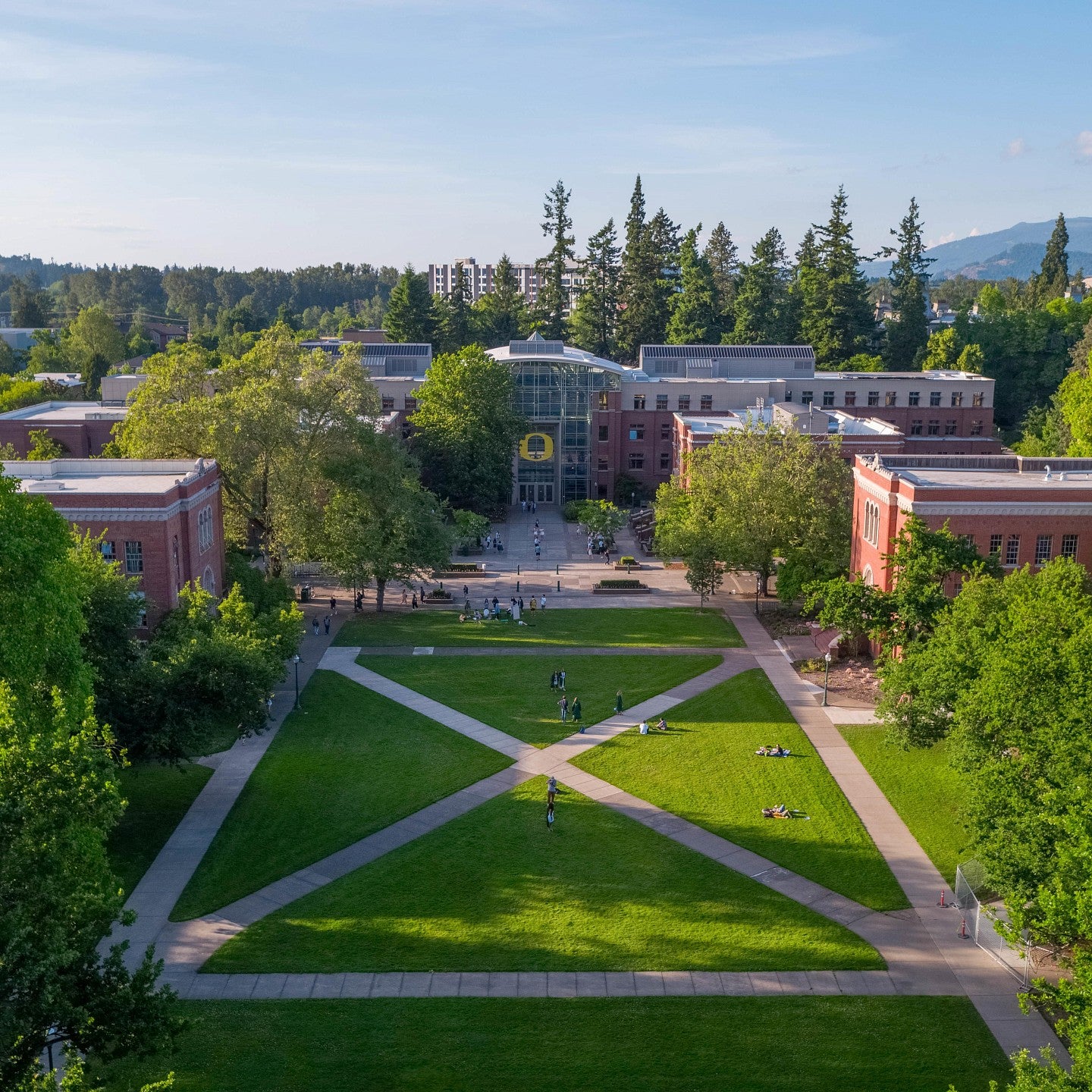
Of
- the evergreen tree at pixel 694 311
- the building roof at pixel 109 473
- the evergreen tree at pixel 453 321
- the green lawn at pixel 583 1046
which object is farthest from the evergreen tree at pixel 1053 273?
the green lawn at pixel 583 1046

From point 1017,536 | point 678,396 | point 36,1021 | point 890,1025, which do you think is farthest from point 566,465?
point 36,1021

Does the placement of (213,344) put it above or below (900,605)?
above

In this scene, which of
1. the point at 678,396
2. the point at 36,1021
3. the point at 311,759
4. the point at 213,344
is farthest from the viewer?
the point at 213,344

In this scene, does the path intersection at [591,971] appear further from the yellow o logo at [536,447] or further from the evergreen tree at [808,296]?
the evergreen tree at [808,296]

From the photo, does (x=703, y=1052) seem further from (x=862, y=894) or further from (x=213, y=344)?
(x=213, y=344)

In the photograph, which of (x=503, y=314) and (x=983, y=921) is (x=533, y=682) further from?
(x=503, y=314)

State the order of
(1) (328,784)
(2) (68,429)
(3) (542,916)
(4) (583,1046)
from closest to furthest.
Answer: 1. (4) (583,1046)
2. (3) (542,916)
3. (1) (328,784)
4. (2) (68,429)

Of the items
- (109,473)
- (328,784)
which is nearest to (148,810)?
(328,784)
